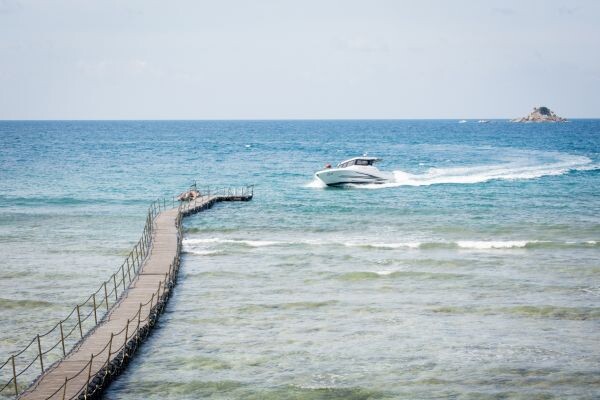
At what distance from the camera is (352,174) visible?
65.8 metres

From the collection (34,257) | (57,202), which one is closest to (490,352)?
(34,257)

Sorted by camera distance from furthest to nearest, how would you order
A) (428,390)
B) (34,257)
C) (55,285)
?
1. (34,257)
2. (55,285)
3. (428,390)

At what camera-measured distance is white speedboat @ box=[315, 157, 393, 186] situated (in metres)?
65.6

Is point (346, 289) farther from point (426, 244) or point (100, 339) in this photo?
point (100, 339)

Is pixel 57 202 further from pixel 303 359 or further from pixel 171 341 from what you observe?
pixel 303 359

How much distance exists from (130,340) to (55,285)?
10.0 metres

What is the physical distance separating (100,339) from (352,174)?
44.7 meters

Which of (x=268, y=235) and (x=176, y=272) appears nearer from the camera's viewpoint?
(x=176, y=272)

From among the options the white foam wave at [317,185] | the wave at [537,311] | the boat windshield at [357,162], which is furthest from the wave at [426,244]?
the boat windshield at [357,162]

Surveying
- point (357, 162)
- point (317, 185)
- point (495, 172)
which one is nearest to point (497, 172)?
point (495, 172)

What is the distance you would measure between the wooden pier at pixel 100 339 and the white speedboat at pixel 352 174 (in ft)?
98.4

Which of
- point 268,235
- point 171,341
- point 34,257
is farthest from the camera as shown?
point 268,235

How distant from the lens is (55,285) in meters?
31.5

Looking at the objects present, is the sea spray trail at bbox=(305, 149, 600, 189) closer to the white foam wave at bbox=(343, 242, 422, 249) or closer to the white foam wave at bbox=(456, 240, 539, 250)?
the white foam wave at bbox=(343, 242, 422, 249)
